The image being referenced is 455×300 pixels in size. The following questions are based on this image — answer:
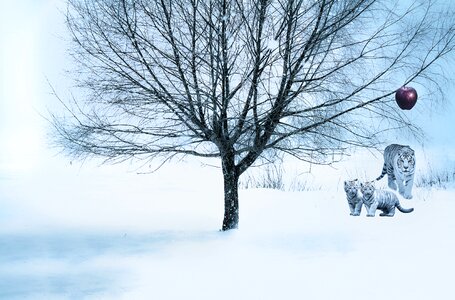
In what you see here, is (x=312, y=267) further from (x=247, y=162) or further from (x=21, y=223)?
(x=21, y=223)

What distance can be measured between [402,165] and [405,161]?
113 millimetres

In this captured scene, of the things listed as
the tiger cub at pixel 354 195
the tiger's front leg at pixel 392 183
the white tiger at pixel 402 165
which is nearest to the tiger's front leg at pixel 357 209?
the tiger cub at pixel 354 195

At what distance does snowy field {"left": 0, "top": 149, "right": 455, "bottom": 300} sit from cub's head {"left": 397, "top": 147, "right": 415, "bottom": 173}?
695 mm

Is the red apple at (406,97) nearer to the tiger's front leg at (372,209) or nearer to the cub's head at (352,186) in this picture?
the cub's head at (352,186)

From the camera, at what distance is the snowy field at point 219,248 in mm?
5062

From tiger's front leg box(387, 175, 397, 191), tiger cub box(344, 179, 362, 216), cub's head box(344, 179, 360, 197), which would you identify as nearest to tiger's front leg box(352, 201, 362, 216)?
tiger cub box(344, 179, 362, 216)

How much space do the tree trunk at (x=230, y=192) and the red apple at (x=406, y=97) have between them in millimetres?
2557

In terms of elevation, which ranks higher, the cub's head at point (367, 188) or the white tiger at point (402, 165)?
the white tiger at point (402, 165)

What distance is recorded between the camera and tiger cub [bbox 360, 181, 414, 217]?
8.05 m

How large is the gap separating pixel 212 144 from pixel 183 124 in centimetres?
78

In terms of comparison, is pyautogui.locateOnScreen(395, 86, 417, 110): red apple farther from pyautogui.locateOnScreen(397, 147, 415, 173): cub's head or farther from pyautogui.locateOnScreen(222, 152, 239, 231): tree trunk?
pyautogui.locateOnScreen(397, 147, 415, 173): cub's head

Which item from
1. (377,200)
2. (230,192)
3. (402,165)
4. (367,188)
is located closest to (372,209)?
(377,200)

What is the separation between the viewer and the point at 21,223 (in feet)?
30.4

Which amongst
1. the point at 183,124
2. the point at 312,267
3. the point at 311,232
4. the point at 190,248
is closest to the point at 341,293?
the point at 312,267
